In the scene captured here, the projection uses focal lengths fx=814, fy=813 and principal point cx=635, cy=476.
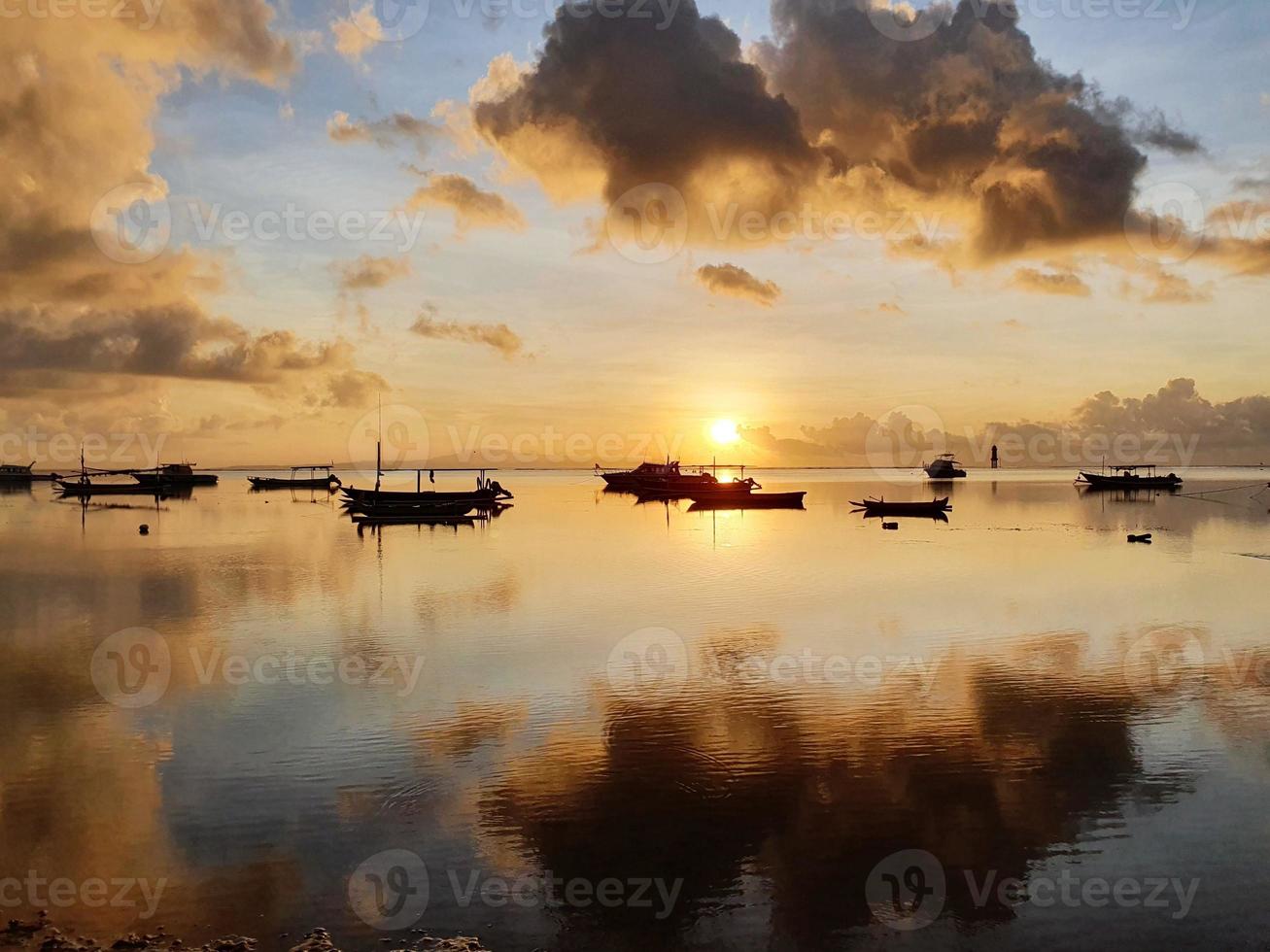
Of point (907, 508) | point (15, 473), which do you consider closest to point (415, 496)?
point (907, 508)

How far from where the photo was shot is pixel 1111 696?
19.8 metres

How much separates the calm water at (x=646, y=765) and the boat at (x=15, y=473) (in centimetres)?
17165

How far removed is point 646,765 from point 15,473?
8157 inches

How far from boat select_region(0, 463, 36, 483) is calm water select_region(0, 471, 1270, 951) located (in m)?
172

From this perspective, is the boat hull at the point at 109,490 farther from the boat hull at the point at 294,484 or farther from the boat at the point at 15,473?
the boat at the point at 15,473

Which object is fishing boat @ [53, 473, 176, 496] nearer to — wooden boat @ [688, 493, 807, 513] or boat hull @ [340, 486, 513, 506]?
boat hull @ [340, 486, 513, 506]

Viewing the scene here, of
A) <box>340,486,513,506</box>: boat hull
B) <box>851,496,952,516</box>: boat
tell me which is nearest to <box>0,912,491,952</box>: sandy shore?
<box>340,486,513,506</box>: boat hull

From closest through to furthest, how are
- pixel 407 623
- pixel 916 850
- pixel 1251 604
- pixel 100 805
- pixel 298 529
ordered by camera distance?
pixel 916 850 < pixel 100 805 < pixel 407 623 < pixel 1251 604 < pixel 298 529

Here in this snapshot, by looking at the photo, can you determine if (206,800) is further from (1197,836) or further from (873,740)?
(1197,836)

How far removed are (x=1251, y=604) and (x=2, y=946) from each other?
39948 millimetres

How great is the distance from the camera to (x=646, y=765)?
15.1 m

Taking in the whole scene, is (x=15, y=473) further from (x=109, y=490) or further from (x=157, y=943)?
(x=157, y=943)

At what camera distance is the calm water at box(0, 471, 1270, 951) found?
10445mm

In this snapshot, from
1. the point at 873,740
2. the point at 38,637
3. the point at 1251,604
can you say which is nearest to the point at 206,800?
the point at 873,740
